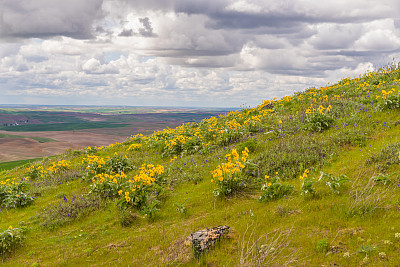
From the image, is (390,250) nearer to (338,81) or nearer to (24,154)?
(338,81)

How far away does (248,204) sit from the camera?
7.38 meters

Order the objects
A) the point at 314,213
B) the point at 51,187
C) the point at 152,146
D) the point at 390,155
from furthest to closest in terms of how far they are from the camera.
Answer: the point at 152,146
the point at 51,187
the point at 390,155
the point at 314,213

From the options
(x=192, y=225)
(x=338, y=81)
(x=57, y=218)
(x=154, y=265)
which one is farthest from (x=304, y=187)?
(x=338, y=81)

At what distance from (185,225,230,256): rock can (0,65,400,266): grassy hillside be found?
0.46 ft

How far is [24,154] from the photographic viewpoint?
76875mm

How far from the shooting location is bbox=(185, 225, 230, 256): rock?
17.2ft

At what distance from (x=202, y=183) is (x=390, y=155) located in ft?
19.3

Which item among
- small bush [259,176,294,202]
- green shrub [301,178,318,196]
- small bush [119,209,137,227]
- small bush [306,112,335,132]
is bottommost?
small bush [119,209,137,227]

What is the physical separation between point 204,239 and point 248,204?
2335 mm

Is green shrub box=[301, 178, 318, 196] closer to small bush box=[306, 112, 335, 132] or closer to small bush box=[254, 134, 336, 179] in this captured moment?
small bush box=[254, 134, 336, 179]

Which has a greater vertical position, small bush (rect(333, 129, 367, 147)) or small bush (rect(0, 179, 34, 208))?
small bush (rect(333, 129, 367, 147))

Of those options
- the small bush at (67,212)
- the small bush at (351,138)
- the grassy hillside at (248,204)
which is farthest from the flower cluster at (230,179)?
the small bush at (67,212)

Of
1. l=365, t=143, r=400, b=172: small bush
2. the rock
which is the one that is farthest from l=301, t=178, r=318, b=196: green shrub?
the rock

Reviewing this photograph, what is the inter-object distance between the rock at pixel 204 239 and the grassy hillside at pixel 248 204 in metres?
0.14
